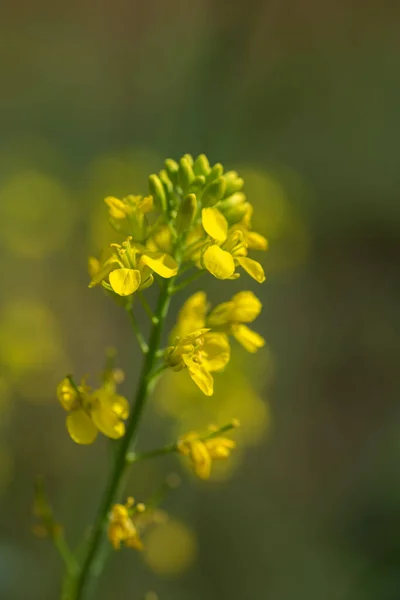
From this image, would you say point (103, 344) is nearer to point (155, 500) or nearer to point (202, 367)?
point (155, 500)

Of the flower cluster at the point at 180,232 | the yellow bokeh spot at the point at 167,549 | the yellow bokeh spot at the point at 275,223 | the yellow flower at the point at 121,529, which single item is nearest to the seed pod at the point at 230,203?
the flower cluster at the point at 180,232

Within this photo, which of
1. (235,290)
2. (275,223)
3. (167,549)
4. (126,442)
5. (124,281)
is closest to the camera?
(124,281)

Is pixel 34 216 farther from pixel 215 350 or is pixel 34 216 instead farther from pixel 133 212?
pixel 215 350

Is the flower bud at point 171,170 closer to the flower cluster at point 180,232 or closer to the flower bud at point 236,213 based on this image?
the flower cluster at point 180,232

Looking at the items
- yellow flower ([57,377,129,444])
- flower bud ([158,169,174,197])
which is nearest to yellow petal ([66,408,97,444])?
yellow flower ([57,377,129,444])

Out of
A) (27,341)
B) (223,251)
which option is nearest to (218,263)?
(223,251)

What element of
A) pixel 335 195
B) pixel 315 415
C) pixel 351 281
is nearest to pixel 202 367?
pixel 315 415
